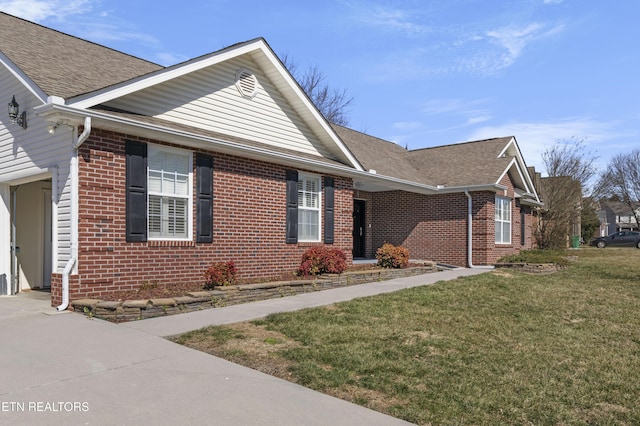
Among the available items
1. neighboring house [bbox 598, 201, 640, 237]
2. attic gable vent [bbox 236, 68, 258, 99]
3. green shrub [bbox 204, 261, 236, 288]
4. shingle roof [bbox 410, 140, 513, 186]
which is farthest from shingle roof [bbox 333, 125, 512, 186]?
neighboring house [bbox 598, 201, 640, 237]

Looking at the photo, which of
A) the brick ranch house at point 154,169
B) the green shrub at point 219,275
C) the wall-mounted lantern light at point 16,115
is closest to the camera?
the brick ranch house at point 154,169

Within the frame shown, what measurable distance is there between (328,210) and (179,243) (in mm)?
4786

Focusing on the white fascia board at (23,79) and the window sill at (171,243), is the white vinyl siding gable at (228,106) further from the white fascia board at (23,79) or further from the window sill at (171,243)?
the window sill at (171,243)

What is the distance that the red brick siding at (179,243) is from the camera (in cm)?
810

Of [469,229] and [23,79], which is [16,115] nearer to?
[23,79]

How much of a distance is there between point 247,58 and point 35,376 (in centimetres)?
856

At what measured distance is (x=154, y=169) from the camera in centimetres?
917

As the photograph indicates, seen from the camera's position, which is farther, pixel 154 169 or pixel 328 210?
pixel 328 210

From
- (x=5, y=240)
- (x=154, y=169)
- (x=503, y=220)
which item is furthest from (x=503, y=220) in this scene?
(x=5, y=240)

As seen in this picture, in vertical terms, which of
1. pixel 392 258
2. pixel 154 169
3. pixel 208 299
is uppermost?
pixel 154 169

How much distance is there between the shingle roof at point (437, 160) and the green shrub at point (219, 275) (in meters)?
7.70

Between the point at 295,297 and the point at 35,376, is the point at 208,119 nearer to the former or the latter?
the point at 295,297

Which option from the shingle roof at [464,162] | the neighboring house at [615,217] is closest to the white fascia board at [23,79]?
the shingle roof at [464,162]

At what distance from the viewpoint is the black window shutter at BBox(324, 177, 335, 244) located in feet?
43.1
